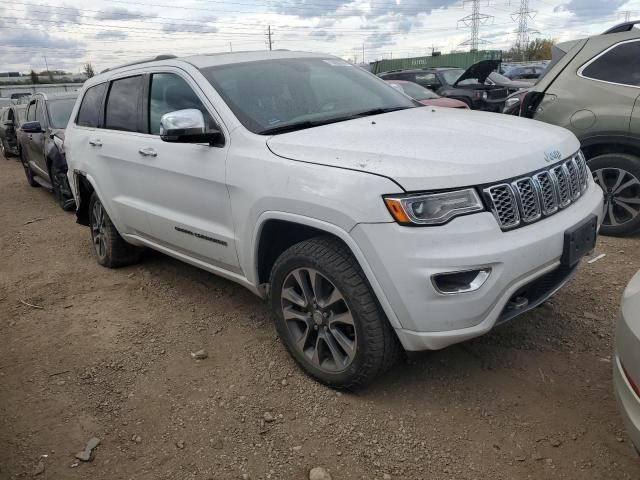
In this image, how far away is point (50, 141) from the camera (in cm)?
784

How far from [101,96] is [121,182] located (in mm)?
991

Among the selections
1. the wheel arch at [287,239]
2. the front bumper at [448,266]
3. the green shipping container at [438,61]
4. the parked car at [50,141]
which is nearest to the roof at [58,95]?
the parked car at [50,141]

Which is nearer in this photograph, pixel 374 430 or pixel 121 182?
pixel 374 430

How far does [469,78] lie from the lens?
12094mm

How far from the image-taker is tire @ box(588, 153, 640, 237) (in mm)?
4680

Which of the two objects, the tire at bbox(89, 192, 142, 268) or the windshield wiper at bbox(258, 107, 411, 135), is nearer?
the windshield wiper at bbox(258, 107, 411, 135)

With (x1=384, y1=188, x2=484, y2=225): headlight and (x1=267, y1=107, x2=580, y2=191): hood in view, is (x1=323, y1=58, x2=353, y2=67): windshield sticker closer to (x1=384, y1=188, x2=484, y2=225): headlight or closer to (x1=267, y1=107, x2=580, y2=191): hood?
(x1=267, y1=107, x2=580, y2=191): hood

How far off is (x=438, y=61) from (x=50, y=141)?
33.4m

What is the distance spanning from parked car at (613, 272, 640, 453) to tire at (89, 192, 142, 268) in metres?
4.06

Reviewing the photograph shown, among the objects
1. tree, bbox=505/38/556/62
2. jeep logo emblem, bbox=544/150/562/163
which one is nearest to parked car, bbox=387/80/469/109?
jeep logo emblem, bbox=544/150/562/163

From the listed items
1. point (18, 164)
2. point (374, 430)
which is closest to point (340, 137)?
point (374, 430)

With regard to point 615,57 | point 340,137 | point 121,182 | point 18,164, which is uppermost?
point 615,57

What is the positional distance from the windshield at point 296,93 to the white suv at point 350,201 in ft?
0.04

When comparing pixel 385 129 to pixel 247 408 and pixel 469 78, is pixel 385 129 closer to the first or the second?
pixel 247 408
